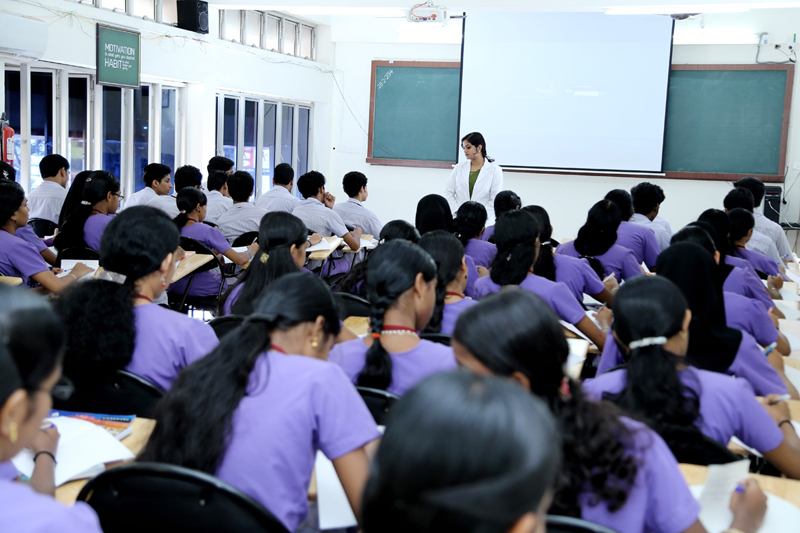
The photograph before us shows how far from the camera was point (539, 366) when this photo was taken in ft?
4.03

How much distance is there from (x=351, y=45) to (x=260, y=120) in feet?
5.24

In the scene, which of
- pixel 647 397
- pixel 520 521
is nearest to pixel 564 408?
pixel 647 397

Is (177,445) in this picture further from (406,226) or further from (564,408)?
(406,226)

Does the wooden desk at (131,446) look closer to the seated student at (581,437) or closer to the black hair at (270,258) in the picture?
the seated student at (581,437)

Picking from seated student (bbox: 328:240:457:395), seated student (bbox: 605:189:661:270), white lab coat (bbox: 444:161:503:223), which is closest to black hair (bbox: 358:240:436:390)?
seated student (bbox: 328:240:457:395)

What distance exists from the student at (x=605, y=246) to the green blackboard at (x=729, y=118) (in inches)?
201

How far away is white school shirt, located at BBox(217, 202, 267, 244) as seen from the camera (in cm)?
531

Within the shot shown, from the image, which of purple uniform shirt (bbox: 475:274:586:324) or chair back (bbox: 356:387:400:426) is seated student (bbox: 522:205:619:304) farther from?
chair back (bbox: 356:387:400:426)

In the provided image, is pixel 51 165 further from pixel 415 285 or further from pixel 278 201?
pixel 415 285

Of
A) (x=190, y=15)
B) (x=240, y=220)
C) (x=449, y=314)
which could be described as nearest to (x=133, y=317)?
(x=449, y=314)

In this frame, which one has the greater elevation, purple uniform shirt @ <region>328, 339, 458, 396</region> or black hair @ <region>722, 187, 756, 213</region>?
black hair @ <region>722, 187, 756, 213</region>

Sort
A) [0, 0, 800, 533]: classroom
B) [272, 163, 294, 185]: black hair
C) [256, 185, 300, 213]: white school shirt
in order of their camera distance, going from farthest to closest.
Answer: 1. [272, 163, 294, 185]: black hair
2. [256, 185, 300, 213]: white school shirt
3. [0, 0, 800, 533]: classroom

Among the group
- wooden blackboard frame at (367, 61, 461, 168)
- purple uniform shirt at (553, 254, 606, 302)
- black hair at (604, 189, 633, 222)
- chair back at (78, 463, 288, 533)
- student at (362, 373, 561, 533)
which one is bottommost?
chair back at (78, 463, 288, 533)

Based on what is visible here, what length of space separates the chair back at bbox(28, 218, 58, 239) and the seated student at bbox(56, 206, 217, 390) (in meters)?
3.44
